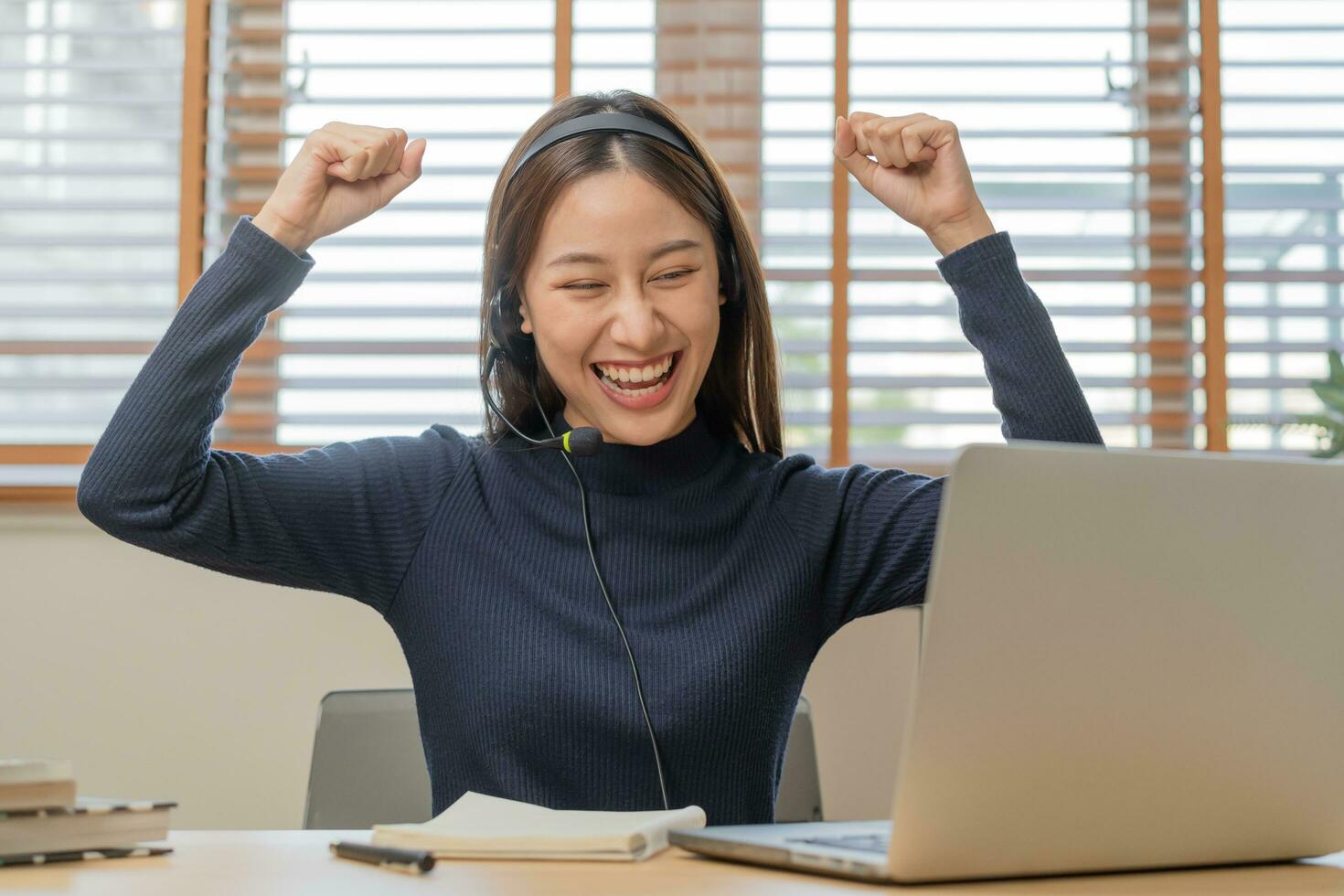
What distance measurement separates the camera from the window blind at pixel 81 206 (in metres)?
2.12

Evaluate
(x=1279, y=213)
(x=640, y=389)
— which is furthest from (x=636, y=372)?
(x=1279, y=213)

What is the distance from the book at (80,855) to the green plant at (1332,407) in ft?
6.10

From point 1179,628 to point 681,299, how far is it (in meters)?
0.71

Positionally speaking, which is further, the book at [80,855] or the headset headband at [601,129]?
the headset headband at [601,129]

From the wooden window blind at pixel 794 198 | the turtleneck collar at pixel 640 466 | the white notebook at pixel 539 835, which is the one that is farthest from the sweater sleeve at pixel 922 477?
the wooden window blind at pixel 794 198

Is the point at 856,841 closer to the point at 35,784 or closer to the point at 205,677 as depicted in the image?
the point at 35,784

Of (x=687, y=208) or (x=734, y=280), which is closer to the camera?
(x=687, y=208)

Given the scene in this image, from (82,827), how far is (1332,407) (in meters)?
1.93

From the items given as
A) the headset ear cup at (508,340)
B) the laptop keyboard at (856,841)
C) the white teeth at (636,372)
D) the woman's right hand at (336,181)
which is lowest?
the laptop keyboard at (856,841)

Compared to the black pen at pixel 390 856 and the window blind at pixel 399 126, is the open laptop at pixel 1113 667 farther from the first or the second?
the window blind at pixel 399 126

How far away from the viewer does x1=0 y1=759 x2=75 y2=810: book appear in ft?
2.55

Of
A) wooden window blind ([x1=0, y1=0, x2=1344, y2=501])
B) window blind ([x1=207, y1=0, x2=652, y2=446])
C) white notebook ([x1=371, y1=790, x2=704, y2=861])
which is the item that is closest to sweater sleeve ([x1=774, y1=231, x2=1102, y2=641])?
white notebook ([x1=371, y1=790, x2=704, y2=861])

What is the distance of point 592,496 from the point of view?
1351mm

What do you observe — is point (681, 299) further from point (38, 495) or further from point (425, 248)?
point (38, 495)
